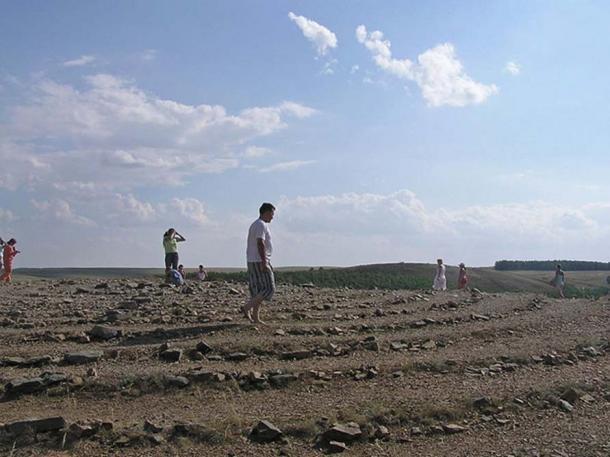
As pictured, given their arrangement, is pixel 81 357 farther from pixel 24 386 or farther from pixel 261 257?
pixel 261 257

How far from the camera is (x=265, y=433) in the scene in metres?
6.61

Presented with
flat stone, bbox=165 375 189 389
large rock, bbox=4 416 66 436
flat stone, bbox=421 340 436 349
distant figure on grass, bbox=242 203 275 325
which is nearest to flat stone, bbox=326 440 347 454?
flat stone, bbox=165 375 189 389

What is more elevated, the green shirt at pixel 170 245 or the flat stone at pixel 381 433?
the green shirt at pixel 170 245

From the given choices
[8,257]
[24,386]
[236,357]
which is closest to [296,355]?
[236,357]

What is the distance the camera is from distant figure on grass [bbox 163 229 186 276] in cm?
2058

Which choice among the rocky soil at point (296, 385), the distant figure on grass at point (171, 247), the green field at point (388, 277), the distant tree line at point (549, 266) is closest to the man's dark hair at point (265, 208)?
the rocky soil at point (296, 385)

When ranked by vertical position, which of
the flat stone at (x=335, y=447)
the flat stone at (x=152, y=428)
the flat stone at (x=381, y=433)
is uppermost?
the flat stone at (x=152, y=428)

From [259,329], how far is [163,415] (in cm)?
415

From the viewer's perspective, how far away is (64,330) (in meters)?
11.2

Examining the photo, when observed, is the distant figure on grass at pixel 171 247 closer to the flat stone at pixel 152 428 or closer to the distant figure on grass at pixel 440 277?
the distant figure on grass at pixel 440 277

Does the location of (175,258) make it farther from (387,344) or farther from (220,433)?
(220,433)

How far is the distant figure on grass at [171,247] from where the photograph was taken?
2058 centimetres

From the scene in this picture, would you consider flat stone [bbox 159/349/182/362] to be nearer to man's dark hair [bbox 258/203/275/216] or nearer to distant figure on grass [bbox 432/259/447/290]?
man's dark hair [bbox 258/203/275/216]

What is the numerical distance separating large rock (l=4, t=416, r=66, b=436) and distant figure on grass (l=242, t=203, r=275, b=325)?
506 cm
